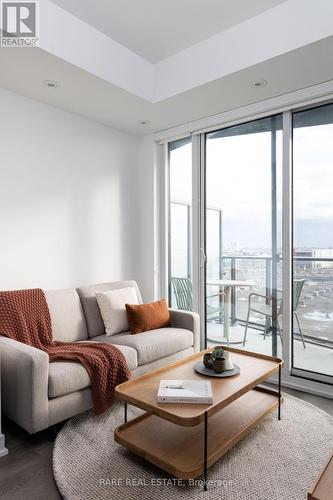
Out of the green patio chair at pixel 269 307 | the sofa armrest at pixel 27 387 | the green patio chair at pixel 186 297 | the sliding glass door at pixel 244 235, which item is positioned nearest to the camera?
the sofa armrest at pixel 27 387

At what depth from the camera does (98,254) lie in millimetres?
3725

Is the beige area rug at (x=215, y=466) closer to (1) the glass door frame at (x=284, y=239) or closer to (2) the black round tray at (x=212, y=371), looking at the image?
(2) the black round tray at (x=212, y=371)

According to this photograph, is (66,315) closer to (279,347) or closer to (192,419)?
(192,419)

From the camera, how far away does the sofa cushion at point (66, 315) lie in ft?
9.60

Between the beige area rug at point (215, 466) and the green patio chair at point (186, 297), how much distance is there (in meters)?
1.47

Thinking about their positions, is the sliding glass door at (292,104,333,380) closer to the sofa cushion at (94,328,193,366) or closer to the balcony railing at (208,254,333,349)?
the balcony railing at (208,254,333,349)

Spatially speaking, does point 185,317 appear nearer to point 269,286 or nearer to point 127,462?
point 269,286

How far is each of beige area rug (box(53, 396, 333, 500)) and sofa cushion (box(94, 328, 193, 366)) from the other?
1.84 feet

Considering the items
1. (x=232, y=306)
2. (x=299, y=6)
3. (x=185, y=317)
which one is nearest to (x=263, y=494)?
(x=185, y=317)

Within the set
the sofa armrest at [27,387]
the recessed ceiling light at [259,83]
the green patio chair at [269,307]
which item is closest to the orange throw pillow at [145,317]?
the green patio chair at [269,307]

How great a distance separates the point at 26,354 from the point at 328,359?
7.96 feet

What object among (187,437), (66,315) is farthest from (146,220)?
(187,437)

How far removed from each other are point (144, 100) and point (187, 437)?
2.69 meters

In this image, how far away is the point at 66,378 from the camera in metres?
2.20
